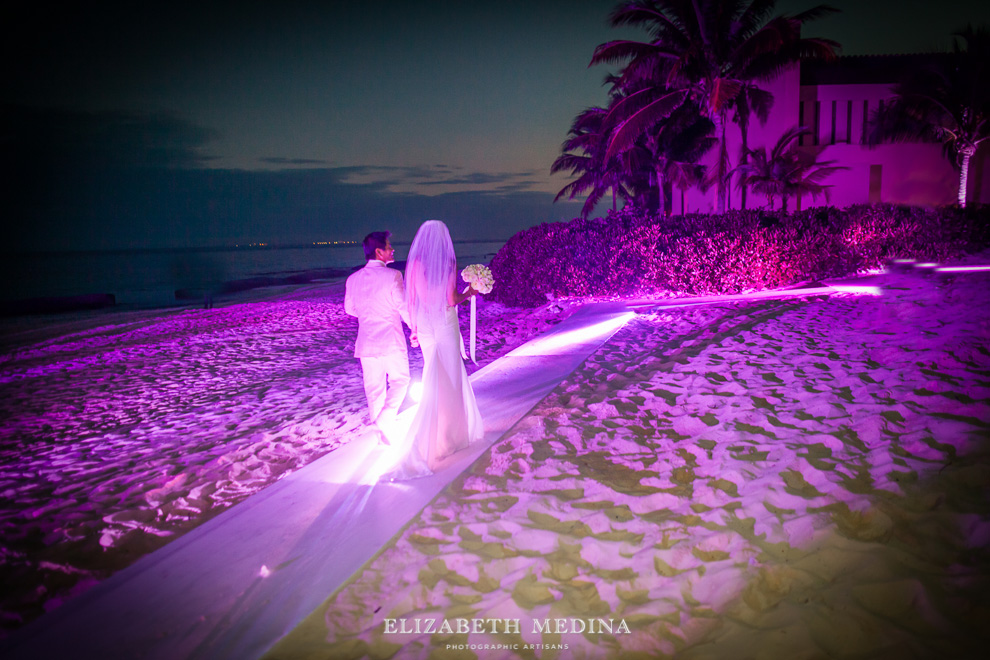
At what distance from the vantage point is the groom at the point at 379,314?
4605mm

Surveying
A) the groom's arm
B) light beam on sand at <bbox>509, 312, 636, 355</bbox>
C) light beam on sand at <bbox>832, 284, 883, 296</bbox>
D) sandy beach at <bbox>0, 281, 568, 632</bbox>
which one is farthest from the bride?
light beam on sand at <bbox>832, 284, 883, 296</bbox>

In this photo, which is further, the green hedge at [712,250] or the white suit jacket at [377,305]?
the green hedge at [712,250]

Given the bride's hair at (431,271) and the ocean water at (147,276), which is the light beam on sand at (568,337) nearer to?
the bride's hair at (431,271)

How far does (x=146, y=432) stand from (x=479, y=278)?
4253 mm

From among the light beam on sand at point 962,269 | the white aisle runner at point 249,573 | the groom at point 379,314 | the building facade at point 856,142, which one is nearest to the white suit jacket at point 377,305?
the groom at point 379,314

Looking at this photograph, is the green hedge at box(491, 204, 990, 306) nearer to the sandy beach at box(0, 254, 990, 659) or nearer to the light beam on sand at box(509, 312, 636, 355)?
the light beam on sand at box(509, 312, 636, 355)

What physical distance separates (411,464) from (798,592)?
2.66m

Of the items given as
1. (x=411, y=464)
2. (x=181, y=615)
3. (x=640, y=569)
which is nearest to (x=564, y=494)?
(x=640, y=569)

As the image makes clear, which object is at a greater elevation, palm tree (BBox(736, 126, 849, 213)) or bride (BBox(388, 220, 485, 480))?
palm tree (BBox(736, 126, 849, 213))

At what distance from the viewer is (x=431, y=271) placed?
172 inches

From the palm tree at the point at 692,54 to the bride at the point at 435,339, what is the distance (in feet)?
46.6

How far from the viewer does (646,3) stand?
16797mm

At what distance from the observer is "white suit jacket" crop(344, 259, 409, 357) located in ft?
15.1

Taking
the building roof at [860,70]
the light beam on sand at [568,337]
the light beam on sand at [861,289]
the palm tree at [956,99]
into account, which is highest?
the building roof at [860,70]
